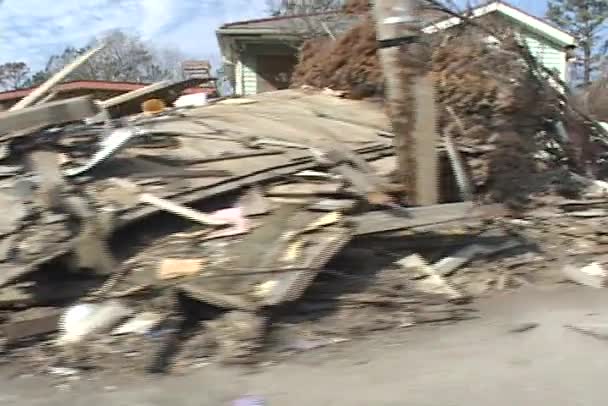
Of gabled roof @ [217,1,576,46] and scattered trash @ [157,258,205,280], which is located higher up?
gabled roof @ [217,1,576,46]

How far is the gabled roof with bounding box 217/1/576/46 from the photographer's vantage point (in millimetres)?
10664

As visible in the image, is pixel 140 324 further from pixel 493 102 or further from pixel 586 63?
pixel 586 63

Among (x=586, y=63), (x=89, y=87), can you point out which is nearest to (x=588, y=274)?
(x=89, y=87)

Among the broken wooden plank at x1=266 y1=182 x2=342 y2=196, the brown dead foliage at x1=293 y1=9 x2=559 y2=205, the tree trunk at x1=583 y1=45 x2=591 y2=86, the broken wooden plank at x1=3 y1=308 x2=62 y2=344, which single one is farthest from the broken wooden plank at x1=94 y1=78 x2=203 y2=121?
the tree trunk at x1=583 y1=45 x2=591 y2=86

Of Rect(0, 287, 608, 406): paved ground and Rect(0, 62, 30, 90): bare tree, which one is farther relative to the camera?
Rect(0, 62, 30, 90): bare tree

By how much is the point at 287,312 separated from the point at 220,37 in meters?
16.8

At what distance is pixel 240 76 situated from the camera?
76.5 ft

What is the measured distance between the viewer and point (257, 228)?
6699 millimetres

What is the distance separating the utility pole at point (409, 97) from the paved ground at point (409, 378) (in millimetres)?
2190

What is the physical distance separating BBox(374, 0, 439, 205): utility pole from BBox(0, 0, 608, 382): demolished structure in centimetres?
27

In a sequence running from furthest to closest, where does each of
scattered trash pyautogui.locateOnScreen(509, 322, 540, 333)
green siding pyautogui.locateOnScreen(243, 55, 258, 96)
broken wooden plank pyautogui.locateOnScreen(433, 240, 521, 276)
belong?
green siding pyautogui.locateOnScreen(243, 55, 258, 96) → broken wooden plank pyautogui.locateOnScreen(433, 240, 521, 276) → scattered trash pyautogui.locateOnScreen(509, 322, 540, 333)

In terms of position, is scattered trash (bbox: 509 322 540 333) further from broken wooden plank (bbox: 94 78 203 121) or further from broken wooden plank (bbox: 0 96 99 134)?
broken wooden plank (bbox: 94 78 203 121)

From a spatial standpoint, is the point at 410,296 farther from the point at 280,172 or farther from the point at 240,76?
the point at 240,76

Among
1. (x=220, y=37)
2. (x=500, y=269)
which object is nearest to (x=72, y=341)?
(x=500, y=269)
